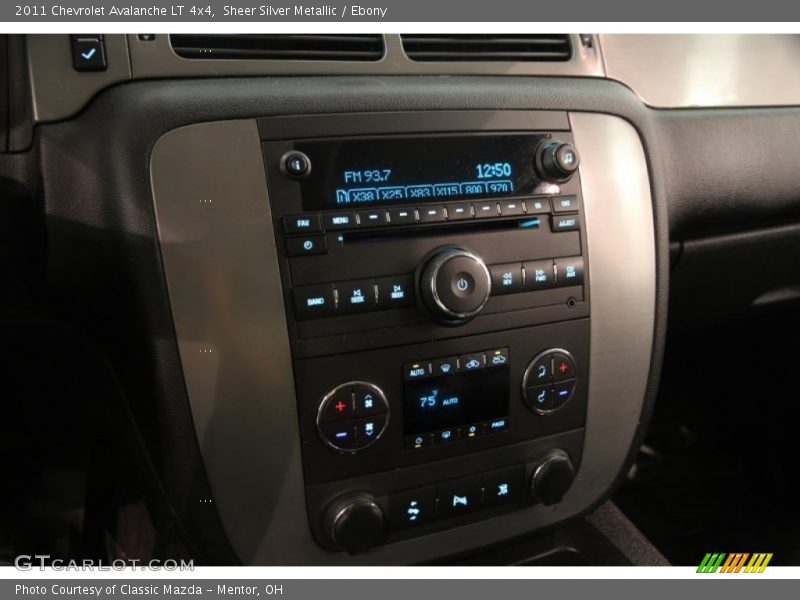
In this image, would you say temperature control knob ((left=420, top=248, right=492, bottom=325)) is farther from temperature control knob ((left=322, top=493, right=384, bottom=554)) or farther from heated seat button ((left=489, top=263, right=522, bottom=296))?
temperature control knob ((left=322, top=493, right=384, bottom=554))

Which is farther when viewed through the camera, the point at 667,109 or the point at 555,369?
the point at 667,109

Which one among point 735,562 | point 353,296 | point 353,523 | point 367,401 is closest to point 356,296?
point 353,296

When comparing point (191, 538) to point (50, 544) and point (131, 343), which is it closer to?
point (131, 343)

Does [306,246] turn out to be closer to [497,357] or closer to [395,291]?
[395,291]

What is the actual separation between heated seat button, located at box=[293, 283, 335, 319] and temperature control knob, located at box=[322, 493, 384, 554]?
20 centimetres

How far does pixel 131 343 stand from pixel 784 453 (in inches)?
44.0

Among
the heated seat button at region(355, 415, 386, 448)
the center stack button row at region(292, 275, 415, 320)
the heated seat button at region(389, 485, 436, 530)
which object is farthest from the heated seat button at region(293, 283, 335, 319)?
the heated seat button at region(389, 485, 436, 530)

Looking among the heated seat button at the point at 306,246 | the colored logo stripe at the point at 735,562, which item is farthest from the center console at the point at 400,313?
the colored logo stripe at the point at 735,562

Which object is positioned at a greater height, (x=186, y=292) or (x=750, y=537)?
(x=186, y=292)

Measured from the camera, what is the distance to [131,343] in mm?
623

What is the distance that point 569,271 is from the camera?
706 mm

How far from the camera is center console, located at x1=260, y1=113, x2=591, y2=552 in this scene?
0.62 meters

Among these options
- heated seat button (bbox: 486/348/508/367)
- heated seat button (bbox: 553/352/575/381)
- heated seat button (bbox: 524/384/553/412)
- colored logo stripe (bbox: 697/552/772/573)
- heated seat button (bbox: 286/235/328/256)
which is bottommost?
colored logo stripe (bbox: 697/552/772/573)

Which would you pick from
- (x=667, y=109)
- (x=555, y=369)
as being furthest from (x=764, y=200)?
(x=555, y=369)
